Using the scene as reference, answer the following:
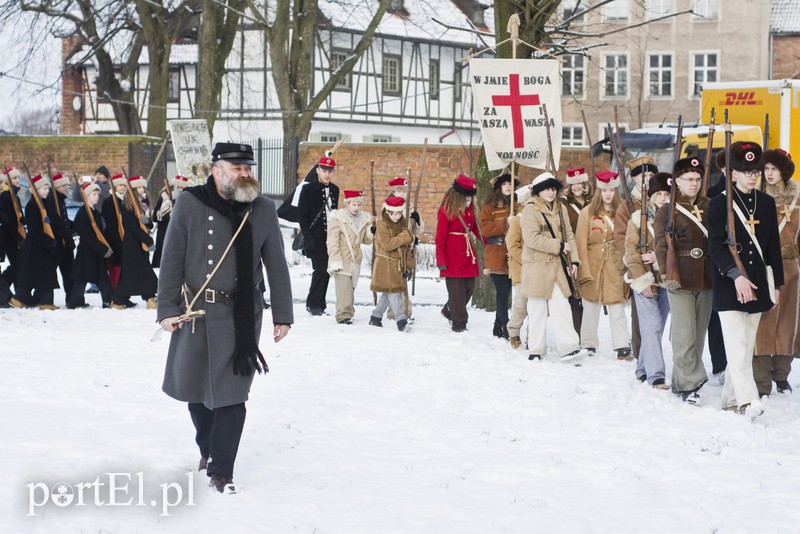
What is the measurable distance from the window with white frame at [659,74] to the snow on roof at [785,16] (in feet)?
14.5

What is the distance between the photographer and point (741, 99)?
2022 cm

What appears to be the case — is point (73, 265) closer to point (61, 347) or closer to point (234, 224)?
point (61, 347)

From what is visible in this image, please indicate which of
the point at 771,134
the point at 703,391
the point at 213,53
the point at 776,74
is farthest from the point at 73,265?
the point at 776,74

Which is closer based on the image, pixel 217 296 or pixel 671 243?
pixel 217 296

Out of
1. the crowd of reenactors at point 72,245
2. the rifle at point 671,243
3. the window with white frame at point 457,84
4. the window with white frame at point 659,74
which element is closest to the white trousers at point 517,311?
the rifle at point 671,243

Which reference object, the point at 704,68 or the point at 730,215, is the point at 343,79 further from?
the point at 730,215

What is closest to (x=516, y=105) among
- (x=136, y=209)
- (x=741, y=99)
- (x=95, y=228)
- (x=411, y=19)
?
(x=136, y=209)

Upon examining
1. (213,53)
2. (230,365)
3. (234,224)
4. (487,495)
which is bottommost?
(487,495)

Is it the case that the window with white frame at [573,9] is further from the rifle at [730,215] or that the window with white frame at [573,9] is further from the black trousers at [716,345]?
the rifle at [730,215]

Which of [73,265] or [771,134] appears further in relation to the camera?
[771,134]

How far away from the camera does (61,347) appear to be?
1157 centimetres

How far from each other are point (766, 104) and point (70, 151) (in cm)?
1901

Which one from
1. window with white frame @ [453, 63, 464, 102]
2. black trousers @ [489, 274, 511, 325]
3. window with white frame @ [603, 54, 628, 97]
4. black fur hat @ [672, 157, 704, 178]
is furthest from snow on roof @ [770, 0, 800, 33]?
black fur hat @ [672, 157, 704, 178]

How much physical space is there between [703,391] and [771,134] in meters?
10.9
